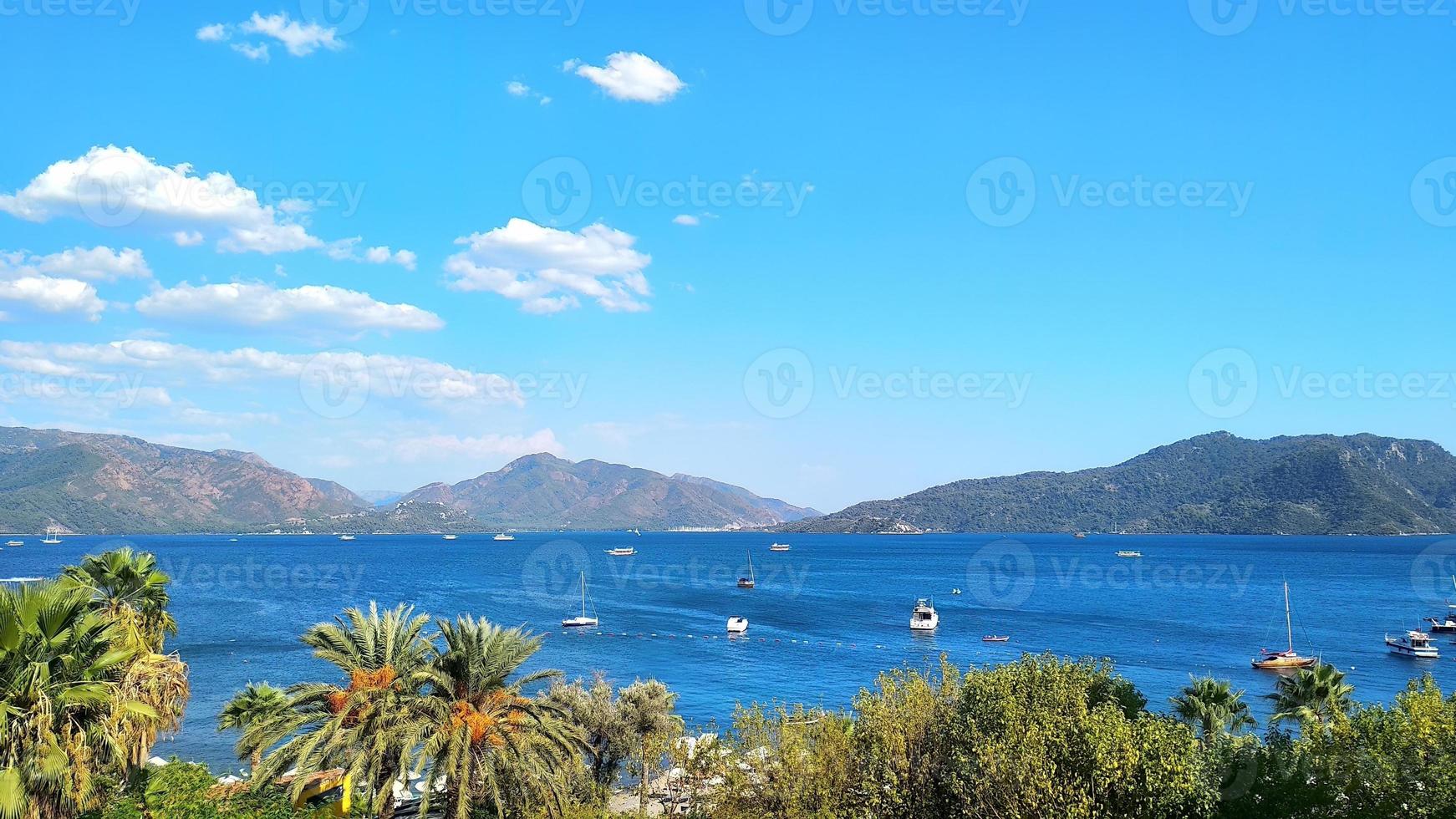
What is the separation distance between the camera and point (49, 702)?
543 inches

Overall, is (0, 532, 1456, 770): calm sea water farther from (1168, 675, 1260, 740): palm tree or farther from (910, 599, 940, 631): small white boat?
(1168, 675, 1260, 740): palm tree

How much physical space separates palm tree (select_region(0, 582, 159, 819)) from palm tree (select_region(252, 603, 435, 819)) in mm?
4966

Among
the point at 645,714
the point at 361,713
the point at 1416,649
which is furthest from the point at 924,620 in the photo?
the point at 361,713

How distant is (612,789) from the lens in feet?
104

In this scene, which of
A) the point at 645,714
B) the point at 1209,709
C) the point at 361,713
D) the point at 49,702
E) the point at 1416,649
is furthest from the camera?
the point at 1416,649

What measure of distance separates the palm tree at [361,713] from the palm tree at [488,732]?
0.65m

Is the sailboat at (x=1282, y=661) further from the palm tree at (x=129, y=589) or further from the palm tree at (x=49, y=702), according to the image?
the palm tree at (x=49, y=702)

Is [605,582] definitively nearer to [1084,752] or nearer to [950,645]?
[950,645]

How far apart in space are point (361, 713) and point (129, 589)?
33.6ft

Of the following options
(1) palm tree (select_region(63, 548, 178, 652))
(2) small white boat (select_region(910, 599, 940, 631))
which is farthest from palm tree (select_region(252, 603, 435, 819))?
(2) small white boat (select_region(910, 599, 940, 631))

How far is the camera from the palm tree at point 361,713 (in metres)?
19.7

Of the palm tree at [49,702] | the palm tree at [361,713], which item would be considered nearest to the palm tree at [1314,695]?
the palm tree at [361,713]

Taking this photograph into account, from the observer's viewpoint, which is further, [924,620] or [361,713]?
[924,620]

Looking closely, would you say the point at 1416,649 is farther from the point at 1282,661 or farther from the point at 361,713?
the point at 361,713
